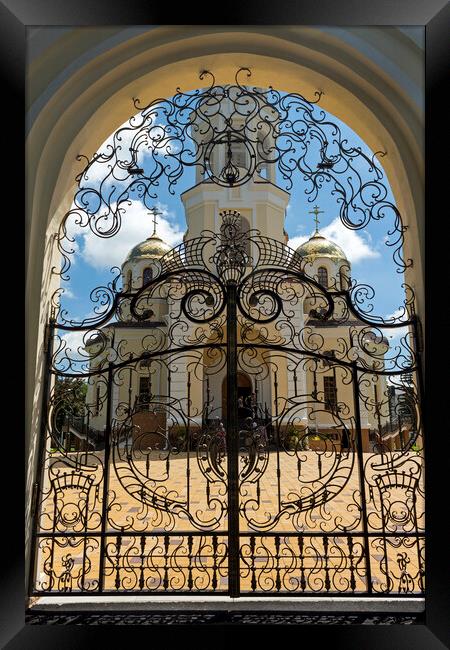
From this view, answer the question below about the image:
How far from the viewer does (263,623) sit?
309 centimetres

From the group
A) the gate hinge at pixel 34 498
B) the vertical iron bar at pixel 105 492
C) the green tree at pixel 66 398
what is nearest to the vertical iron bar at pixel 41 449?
the gate hinge at pixel 34 498

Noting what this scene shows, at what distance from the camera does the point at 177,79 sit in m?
4.25

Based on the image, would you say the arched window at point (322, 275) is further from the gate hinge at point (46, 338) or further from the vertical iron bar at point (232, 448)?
the gate hinge at point (46, 338)

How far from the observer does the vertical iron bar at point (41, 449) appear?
359 centimetres

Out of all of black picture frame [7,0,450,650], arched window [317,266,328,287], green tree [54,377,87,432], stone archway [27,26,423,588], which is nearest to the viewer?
black picture frame [7,0,450,650]

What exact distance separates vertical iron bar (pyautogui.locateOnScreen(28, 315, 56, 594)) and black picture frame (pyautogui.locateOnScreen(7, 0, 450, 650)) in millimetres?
446

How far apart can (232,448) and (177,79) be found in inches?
128

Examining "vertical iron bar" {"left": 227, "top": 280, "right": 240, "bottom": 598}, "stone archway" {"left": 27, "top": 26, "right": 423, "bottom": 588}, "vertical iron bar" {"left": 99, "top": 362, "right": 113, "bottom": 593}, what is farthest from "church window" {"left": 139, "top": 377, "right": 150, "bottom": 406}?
"stone archway" {"left": 27, "top": 26, "right": 423, "bottom": 588}

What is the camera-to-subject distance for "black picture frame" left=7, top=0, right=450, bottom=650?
2816 millimetres

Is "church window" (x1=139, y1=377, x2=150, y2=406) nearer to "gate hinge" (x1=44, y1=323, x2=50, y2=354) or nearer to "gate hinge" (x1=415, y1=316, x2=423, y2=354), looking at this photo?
"gate hinge" (x1=44, y1=323, x2=50, y2=354)

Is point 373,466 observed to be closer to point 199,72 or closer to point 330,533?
point 330,533
